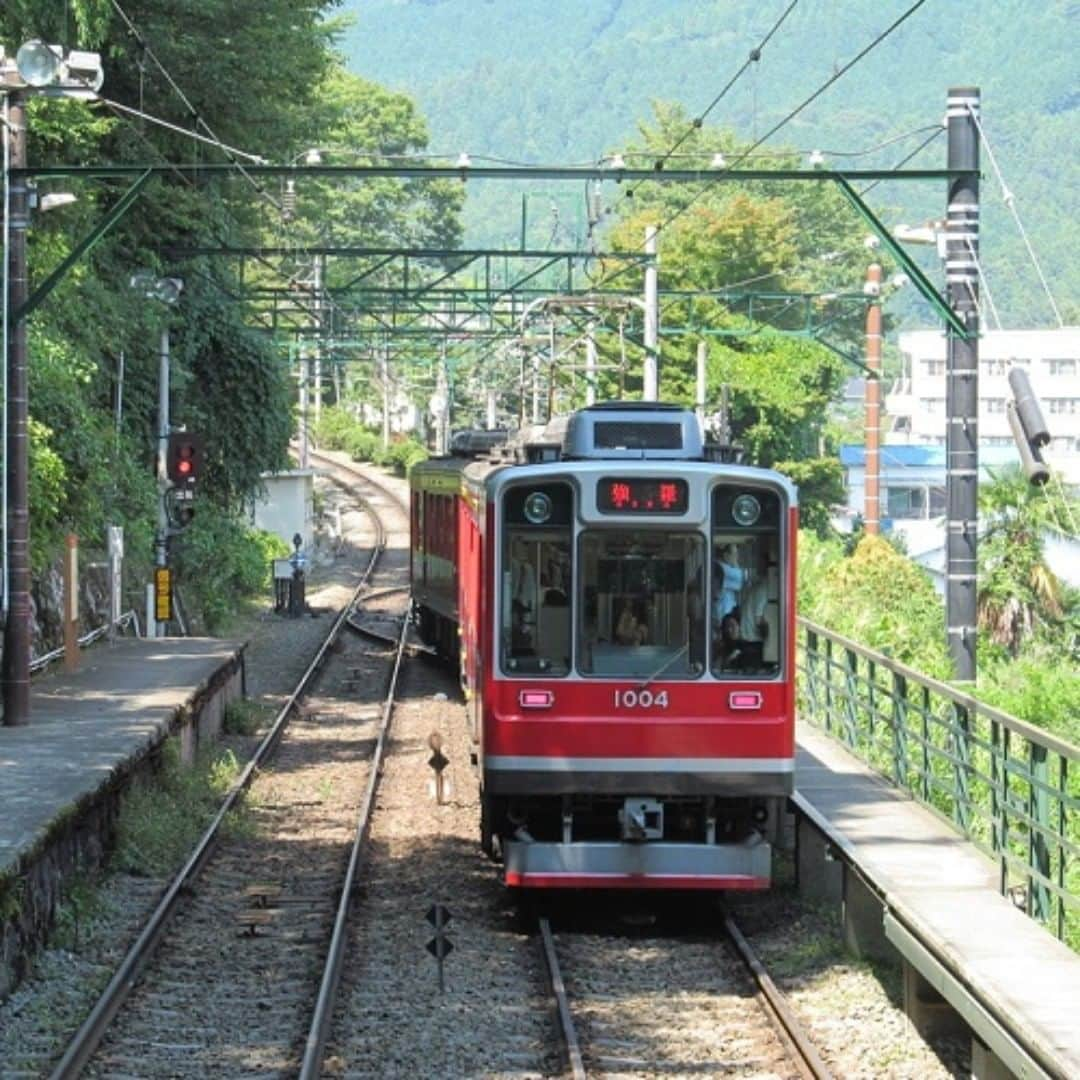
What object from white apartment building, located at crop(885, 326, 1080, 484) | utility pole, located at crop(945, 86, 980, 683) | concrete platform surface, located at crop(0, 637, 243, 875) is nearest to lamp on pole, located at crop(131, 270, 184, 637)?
concrete platform surface, located at crop(0, 637, 243, 875)

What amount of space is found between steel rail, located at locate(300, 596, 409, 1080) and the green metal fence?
11.1ft

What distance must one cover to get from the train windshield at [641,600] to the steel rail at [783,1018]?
1586 millimetres

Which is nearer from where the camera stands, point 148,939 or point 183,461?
point 148,939

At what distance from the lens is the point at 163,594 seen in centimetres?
2809

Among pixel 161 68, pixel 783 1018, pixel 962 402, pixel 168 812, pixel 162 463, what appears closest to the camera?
pixel 783 1018

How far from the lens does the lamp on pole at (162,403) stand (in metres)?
28.0

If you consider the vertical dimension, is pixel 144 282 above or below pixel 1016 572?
above

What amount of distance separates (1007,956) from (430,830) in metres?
7.55

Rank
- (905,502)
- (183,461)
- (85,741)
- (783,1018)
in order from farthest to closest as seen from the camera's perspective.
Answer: (905,502), (183,461), (85,741), (783,1018)

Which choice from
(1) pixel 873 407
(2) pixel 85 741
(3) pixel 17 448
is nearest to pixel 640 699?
(2) pixel 85 741

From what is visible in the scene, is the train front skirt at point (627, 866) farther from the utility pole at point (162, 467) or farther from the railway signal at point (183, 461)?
the utility pole at point (162, 467)

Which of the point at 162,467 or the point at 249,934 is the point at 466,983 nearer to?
the point at 249,934

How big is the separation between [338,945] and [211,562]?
901 inches

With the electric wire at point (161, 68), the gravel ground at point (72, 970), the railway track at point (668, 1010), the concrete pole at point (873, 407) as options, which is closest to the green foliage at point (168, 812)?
the gravel ground at point (72, 970)
